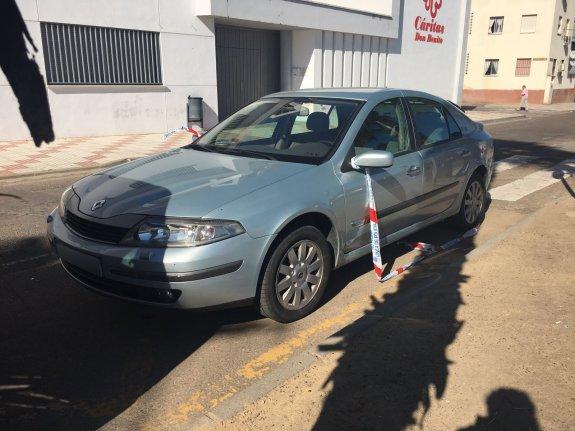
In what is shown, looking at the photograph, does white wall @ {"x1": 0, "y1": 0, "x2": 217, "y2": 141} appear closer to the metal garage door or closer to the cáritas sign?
the metal garage door

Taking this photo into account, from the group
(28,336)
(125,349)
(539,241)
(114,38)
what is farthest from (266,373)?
(114,38)

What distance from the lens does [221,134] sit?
471 cm

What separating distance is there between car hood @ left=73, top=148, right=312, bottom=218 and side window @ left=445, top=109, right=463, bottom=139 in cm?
225

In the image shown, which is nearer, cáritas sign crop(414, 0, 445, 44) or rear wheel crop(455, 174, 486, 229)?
rear wheel crop(455, 174, 486, 229)

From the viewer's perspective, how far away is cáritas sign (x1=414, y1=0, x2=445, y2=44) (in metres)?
23.3

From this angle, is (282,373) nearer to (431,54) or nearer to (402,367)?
(402,367)

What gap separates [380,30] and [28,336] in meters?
19.5

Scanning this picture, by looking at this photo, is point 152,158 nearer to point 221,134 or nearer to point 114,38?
point 221,134

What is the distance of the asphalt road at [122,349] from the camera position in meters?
2.75

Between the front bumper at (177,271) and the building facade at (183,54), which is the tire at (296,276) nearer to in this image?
the front bumper at (177,271)

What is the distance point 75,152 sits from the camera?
11398 mm

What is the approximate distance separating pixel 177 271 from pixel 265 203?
692 millimetres

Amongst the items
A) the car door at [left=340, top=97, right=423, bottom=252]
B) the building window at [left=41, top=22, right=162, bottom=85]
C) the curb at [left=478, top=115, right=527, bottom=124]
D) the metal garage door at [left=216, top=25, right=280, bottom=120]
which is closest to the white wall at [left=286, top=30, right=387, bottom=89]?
the metal garage door at [left=216, top=25, right=280, bottom=120]

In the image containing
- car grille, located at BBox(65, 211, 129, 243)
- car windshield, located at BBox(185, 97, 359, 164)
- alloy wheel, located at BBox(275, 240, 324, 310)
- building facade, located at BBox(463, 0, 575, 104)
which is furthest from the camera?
building facade, located at BBox(463, 0, 575, 104)
